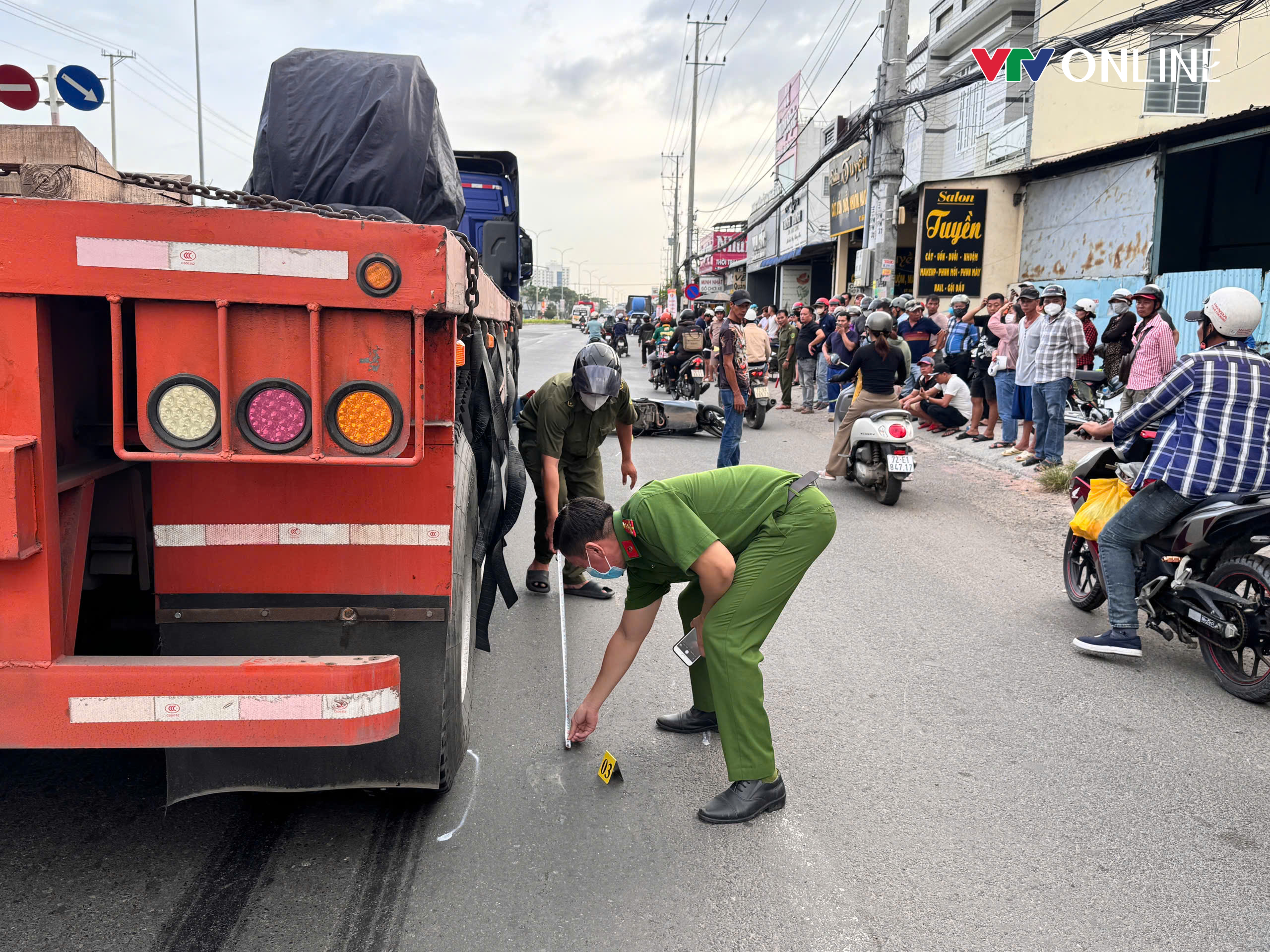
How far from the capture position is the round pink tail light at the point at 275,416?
231cm

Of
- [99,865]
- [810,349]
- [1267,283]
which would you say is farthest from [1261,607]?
[810,349]

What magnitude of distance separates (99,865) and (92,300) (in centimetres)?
173

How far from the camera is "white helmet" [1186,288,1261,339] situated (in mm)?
4426

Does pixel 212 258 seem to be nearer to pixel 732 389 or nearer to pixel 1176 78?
pixel 732 389

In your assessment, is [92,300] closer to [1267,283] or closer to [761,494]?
[761,494]

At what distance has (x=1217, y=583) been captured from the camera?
4570 mm

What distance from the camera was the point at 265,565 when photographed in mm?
2672

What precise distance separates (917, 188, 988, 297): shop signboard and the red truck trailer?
54.0 ft

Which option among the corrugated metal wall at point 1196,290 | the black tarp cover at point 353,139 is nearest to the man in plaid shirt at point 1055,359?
the corrugated metal wall at point 1196,290

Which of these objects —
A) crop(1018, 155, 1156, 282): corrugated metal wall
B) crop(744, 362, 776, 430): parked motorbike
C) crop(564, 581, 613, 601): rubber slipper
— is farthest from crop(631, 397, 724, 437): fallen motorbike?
crop(564, 581, 613, 601): rubber slipper

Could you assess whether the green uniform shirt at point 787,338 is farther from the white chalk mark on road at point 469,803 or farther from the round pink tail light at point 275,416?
the round pink tail light at point 275,416

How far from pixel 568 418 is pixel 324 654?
9.03ft

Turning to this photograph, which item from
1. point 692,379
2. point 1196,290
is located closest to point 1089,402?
point 1196,290

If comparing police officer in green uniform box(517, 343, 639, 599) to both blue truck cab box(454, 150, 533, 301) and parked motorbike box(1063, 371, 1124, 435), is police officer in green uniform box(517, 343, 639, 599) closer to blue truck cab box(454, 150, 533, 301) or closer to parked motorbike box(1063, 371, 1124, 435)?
blue truck cab box(454, 150, 533, 301)
